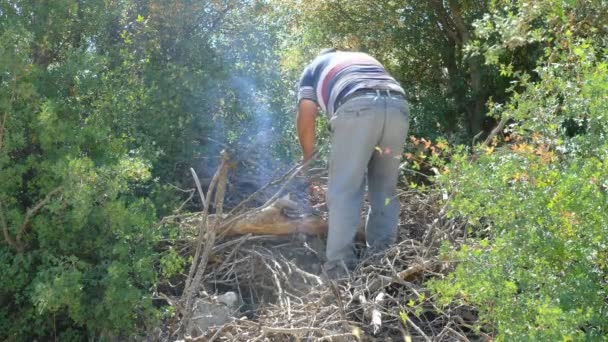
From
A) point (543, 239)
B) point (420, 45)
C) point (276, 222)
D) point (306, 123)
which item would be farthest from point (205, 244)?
point (420, 45)

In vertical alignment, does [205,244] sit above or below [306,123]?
below

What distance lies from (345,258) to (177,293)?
113 centimetres

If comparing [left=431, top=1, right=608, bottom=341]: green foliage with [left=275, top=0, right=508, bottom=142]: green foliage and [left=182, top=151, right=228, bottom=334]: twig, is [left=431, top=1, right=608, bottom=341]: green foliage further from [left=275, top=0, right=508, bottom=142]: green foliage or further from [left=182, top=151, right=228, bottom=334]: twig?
[left=275, top=0, right=508, bottom=142]: green foliage

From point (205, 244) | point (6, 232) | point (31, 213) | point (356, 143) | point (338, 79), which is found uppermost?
point (338, 79)

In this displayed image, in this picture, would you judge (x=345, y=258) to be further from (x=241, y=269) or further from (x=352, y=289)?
(x=241, y=269)

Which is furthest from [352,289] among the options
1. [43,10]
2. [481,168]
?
[43,10]

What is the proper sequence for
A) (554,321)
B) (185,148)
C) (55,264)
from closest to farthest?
(554,321) < (55,264) < (185,148)

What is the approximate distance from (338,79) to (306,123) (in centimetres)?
34

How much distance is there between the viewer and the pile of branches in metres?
4.19

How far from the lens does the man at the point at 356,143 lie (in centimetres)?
491

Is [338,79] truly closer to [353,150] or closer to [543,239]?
[353,150]

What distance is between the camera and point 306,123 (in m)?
5.20


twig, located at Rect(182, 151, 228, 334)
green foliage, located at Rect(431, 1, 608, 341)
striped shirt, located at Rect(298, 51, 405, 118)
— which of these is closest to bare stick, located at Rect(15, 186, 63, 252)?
twig, located at Rect(182, 151, 228, 334)

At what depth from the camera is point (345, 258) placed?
16.2 feet
